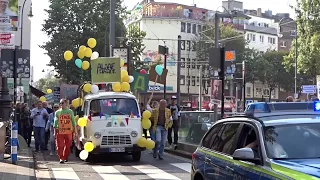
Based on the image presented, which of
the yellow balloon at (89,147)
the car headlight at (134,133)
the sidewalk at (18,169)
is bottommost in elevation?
the sidewalk at (18,169)

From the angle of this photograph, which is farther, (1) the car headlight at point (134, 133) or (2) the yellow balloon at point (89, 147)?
(1) the car headlight at point (134, 133)

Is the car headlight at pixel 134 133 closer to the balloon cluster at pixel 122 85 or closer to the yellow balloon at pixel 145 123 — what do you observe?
the yellow balloon at pixel 145 123

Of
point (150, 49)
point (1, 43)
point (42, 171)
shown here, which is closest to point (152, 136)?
point (42, 171)

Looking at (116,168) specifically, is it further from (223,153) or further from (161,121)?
(223,153)

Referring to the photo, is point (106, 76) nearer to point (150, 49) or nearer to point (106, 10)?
point (106, 10)

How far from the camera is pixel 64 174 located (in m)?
13.5

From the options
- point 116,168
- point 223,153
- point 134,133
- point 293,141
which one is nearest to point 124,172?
point 116,168

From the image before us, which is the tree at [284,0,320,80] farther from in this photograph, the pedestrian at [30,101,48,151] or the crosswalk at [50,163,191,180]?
the crosswalk at [50,163,191,180]

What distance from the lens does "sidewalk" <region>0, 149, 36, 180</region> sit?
475 inches

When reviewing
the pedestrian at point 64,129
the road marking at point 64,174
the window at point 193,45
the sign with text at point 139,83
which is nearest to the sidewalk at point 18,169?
the road marking at point 64,174

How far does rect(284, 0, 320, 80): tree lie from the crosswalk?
106 feet

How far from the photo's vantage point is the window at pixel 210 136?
25.3 ft

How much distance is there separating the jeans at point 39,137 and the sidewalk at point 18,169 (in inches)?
118

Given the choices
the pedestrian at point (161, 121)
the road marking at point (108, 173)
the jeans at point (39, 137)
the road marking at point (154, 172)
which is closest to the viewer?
the road marking at point (154, 172)
